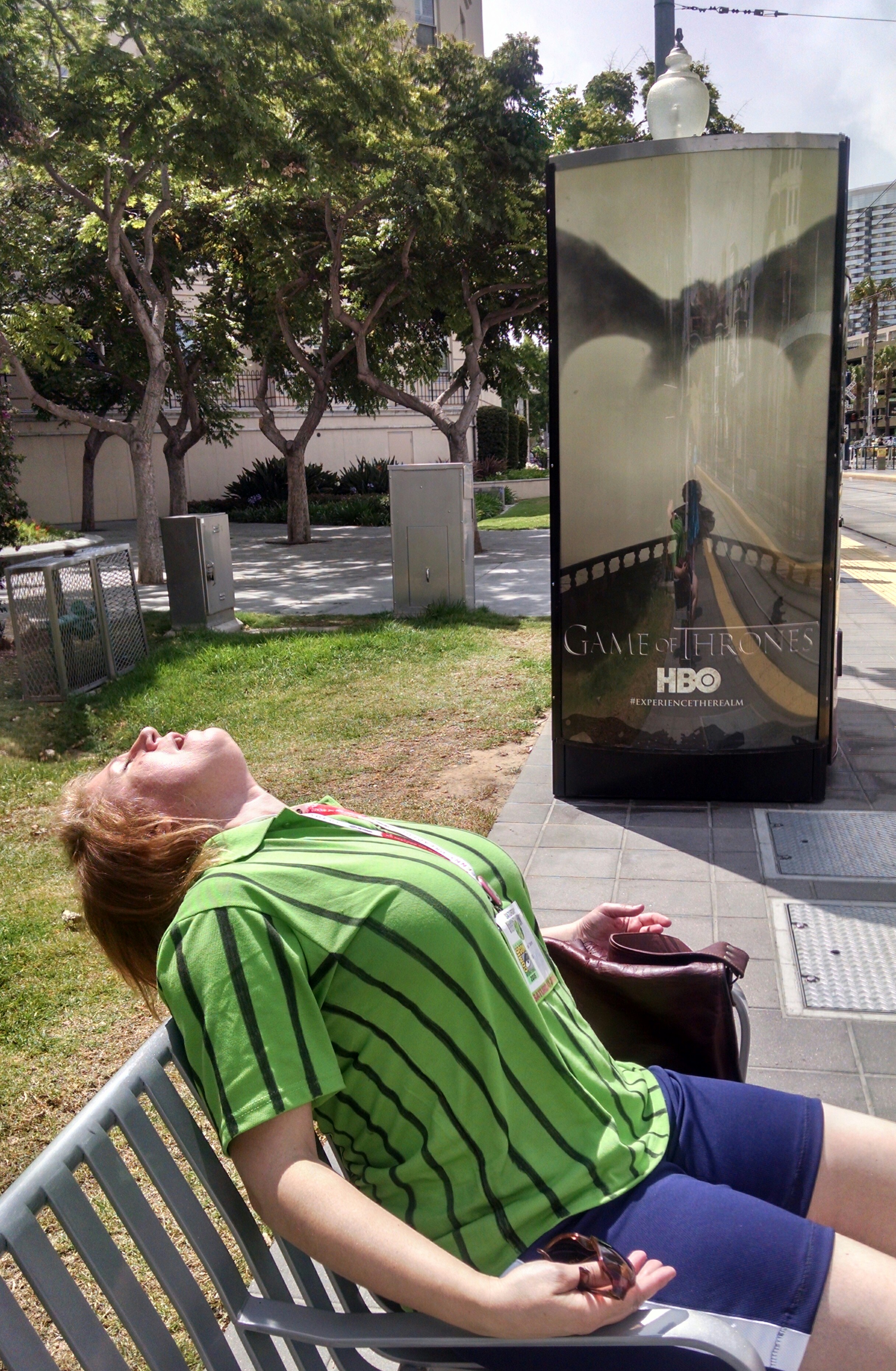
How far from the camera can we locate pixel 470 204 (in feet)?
52.5

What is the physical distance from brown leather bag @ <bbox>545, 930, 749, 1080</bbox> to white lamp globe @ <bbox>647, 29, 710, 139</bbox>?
4221mm

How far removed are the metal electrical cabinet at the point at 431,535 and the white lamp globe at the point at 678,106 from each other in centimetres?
604

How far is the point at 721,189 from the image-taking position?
15.5ft

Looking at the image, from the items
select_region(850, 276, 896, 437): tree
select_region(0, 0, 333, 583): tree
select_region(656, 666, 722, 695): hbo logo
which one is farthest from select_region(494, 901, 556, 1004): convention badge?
select_region(850, 276, 896, 437): tree

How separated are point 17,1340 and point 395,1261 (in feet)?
1.36

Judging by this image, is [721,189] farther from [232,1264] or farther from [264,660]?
[264,660]

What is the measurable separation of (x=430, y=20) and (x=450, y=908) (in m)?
49.1

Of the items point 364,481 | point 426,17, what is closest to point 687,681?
point 364,481

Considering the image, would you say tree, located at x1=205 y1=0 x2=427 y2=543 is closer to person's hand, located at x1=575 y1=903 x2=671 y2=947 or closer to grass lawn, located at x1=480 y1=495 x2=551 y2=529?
grass lawn, located at x1=480 y1=495 x2=551 y2=529

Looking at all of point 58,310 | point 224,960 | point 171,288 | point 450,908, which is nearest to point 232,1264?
point 224,960

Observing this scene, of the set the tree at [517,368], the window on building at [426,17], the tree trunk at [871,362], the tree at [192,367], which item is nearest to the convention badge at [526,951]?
the tree at [517,368]

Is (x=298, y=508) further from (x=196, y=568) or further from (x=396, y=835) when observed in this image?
(x=396, y=835)

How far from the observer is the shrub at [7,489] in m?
11.4

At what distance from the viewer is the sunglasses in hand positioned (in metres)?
1.31
